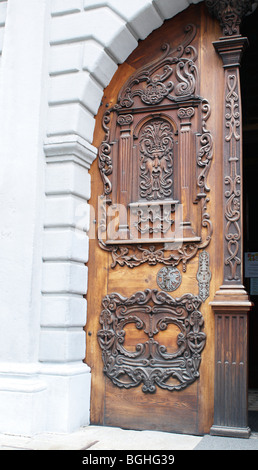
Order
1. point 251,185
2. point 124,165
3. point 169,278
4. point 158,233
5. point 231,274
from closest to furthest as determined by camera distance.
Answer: point 231,274 → point 169,278 → point 158,233 → point 124,165 → point 251,185

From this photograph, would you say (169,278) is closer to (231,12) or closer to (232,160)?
(232,160)

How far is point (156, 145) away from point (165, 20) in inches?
61.7

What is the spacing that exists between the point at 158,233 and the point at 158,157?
892 mm

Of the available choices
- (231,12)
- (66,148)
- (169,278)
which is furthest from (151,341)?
(231,12)

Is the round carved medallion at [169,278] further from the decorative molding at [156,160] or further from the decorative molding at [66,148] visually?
the decorative molding at [66,148]

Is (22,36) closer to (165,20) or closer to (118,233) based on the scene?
(165,20)

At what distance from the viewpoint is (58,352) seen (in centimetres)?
571

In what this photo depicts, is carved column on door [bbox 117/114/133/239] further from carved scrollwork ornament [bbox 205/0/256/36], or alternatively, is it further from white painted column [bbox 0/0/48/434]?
carved scrollwork ornament [bbox 205/0/256/36]

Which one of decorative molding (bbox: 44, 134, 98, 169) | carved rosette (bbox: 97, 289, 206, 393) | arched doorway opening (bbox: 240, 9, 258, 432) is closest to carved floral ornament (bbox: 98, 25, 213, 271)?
decorative molding (bbox: 44, 134, 98, 169)

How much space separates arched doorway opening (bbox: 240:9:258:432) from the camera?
323 inches

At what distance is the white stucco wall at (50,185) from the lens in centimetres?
567

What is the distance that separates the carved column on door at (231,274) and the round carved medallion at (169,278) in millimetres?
495

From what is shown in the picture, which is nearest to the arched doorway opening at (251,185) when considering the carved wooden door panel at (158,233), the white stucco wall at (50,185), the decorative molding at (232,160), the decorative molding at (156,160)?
the decorative molding at (232,160)

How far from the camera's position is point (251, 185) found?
378 inches
